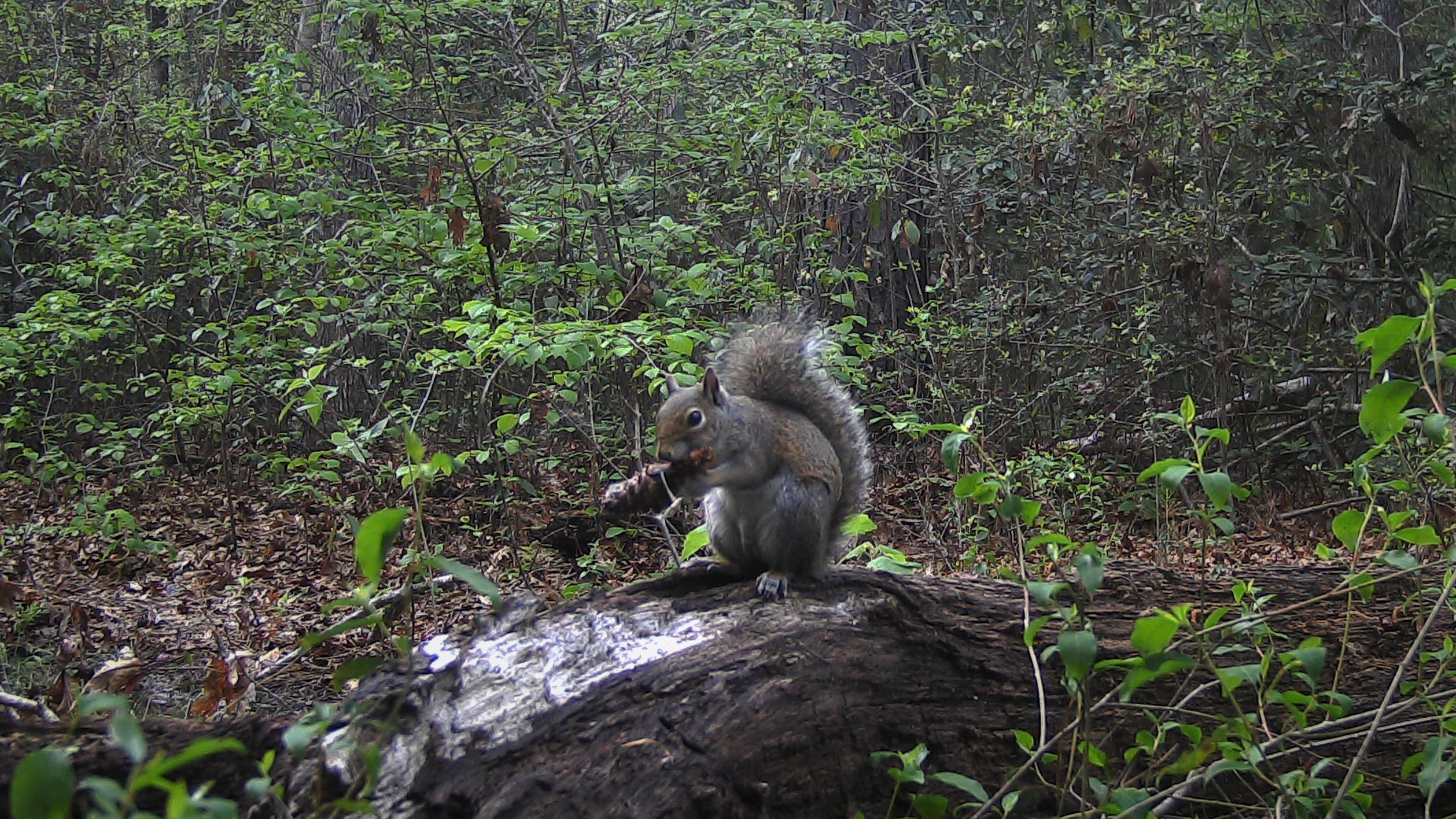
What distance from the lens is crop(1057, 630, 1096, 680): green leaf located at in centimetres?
177

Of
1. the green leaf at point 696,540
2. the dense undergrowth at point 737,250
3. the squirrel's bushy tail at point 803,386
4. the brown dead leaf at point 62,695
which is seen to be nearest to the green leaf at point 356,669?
the brown dead leaf at point 62,695

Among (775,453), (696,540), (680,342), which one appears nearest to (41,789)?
(775,453)

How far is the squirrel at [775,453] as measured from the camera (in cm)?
310

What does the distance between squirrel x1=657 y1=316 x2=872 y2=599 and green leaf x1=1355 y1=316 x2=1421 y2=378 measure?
140cm

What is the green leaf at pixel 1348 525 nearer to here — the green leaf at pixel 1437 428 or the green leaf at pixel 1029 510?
the green leaf at pixel 1437 428

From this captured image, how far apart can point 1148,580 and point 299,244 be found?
5.05m

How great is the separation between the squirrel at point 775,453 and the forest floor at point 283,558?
2.72 feet

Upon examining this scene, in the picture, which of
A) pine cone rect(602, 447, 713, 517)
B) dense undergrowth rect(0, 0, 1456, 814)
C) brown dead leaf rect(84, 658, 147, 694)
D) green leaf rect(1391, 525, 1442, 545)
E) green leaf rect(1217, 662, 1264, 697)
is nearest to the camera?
green leaf rect(1217, 662, 1264, 697)

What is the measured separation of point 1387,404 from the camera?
187 centimetres

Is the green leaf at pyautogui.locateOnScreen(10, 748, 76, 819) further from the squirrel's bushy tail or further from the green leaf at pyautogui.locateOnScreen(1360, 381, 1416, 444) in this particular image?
the squirrel's bushy tail

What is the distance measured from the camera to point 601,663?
7.47ft

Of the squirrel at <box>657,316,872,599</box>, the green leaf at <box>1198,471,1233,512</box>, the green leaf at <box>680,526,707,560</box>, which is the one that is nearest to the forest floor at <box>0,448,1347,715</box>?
the green leaf at <box>680,526,707,560</box>

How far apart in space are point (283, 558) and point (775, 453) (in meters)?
3.54

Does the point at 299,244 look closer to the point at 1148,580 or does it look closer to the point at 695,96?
the point at 695,96
